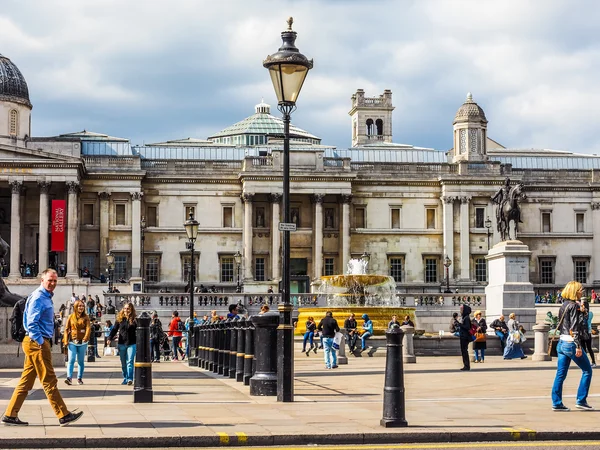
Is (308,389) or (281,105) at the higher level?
(281,105)

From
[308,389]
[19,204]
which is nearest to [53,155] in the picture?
[19,204]

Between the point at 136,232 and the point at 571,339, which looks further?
the point at 136,232

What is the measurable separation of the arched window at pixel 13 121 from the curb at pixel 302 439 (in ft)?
236

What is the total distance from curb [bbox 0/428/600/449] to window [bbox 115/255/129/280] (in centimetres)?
7005

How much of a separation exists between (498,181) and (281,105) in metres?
68.9

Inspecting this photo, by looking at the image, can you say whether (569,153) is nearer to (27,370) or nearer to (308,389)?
(308,389)

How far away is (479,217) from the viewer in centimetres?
8738

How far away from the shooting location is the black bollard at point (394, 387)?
47.9 ft

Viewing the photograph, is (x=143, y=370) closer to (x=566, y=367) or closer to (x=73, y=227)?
(x=566, y=367)

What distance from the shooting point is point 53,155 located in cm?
7975

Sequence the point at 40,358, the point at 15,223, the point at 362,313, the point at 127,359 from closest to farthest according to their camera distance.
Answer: the point at 40,358
the point at 127,359
the point at 362,313
the point at 15,223

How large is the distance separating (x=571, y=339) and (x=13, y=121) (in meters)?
70.9

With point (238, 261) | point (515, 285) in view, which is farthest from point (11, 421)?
point (238, 261)

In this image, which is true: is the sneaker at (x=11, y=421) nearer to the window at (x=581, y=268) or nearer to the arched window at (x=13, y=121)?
the arched window at (x=13, y=121)
